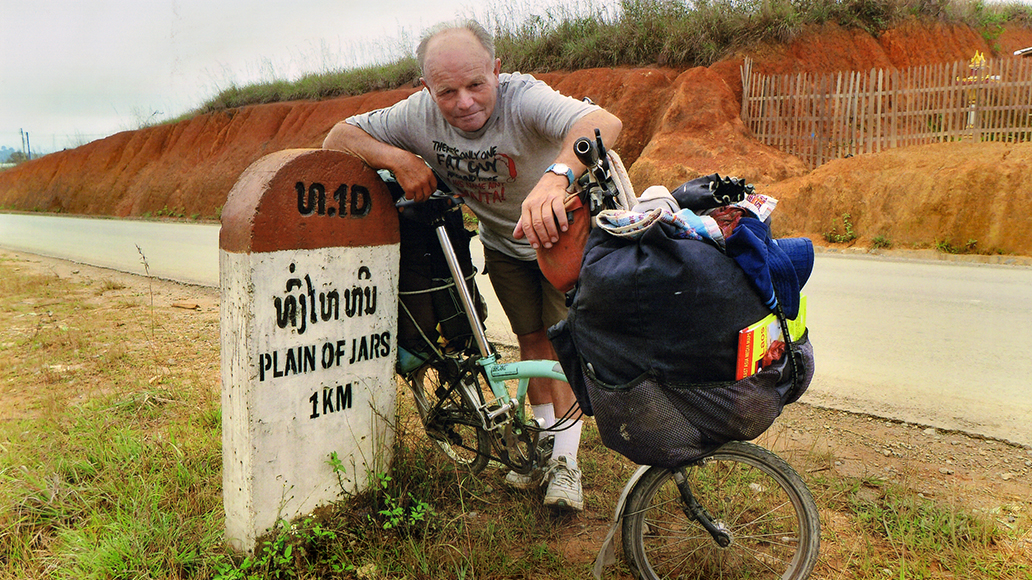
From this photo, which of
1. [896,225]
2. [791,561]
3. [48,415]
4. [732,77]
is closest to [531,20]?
[732,77]

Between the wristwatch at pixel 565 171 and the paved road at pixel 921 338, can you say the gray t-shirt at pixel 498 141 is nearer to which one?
the wristwatch at pixel 565 171

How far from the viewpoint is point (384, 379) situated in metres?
2.74

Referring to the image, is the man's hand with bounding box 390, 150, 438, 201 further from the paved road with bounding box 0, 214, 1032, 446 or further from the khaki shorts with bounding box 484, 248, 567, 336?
the paved road with bounding box 0, 214, 1032, 446

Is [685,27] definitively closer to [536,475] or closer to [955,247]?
[955,247]

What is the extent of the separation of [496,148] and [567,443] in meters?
1.30

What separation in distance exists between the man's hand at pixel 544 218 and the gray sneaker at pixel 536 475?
1.14m

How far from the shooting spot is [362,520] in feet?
8.52

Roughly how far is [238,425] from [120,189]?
3214 cm

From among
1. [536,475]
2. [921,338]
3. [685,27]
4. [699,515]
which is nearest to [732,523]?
[699,515]

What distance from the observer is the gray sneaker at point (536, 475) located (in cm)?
284

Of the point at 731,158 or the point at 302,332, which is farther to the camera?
the point at 731,158

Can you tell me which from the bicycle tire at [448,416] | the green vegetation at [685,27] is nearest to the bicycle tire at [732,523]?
the bicycle tire at [448,416]

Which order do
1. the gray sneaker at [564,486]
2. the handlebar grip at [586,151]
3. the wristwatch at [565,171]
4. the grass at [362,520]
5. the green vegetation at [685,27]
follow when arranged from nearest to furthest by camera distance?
the handlebar grip at [586,151] → the wristwatch at [565,171] → the grass at [362,520] → the gray sneaker at [564,486] → the green vegetation at [685,27]

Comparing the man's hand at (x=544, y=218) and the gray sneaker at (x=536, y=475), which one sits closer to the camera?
the man's hand at (x=544, y=218)
